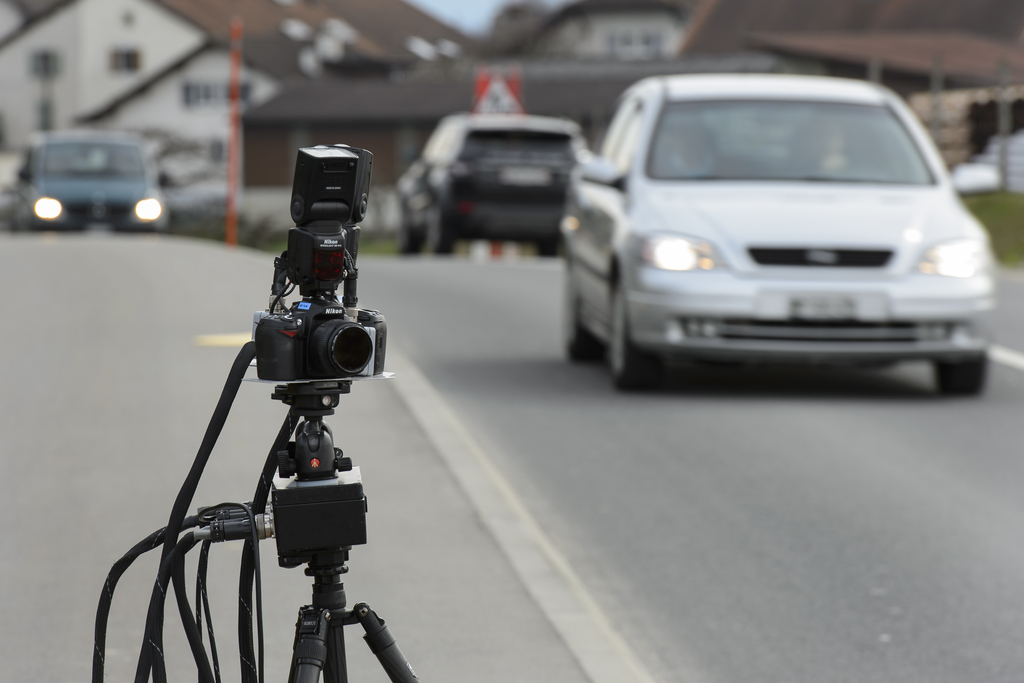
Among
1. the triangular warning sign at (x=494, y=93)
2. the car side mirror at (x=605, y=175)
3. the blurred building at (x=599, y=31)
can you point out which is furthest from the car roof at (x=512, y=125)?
the blurred building at (x=599, y=31)

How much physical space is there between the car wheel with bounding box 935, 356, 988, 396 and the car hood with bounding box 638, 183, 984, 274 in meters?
0.70

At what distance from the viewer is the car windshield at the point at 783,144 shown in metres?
10.2

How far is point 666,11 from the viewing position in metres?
91.4

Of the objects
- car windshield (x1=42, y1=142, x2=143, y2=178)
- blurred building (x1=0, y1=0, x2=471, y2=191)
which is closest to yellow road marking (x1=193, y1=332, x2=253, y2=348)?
car windshield (x1=42, y1=142, x2=143, y2=178)

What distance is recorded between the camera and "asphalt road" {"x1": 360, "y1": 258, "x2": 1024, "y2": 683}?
508 cm

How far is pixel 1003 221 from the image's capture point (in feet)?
71.2

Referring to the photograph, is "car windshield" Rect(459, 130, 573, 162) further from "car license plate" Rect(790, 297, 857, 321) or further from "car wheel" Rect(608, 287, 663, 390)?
"car license plate" Rect(790, 297, 857, 321)

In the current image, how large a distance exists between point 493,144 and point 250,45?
64532 millimetres

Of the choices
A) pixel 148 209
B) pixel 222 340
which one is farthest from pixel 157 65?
pixel 222 340

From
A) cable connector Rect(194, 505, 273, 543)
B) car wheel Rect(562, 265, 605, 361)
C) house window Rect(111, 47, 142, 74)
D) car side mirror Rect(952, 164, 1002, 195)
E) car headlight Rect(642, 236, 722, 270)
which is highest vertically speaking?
cable connector Rect(194, 505, 273, 543)

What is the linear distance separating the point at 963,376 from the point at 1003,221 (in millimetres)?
12567

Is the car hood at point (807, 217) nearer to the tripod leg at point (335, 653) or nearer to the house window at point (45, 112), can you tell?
the tripod leg at point (335, 653)

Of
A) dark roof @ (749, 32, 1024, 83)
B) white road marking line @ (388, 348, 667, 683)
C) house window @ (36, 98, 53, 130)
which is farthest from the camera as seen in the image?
house window @ (36, 98, 53, 130)

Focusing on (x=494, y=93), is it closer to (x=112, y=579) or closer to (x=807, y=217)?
Answer: (x=807, y=217)
